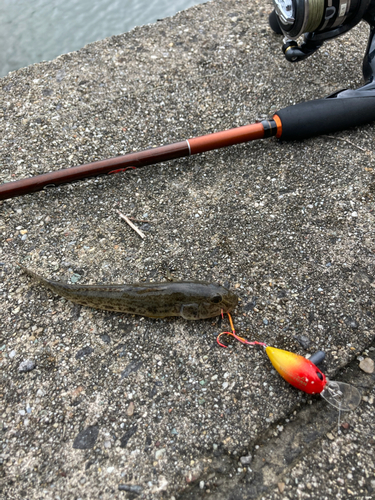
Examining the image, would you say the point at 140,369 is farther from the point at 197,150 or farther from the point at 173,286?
the point at 197,150

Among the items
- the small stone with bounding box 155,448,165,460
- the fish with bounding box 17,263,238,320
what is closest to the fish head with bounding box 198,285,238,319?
the fish with bounding box 17,263,238,320

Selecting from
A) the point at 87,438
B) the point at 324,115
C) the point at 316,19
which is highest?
the point at 316,19

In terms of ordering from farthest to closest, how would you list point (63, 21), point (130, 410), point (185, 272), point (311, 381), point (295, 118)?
1. point (63, 21)
2. point (295, 118)
3. point (185, 272)
4. point (130, 410)
5. point (311, 381)

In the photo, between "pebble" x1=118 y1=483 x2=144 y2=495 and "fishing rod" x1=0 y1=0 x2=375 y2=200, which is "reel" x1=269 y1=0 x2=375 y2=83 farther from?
"pebble" x1=118 y1=483 x2=144 y2=495

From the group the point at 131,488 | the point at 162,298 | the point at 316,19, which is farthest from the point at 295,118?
the point at 131,488

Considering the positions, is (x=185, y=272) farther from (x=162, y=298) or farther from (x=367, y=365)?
(x=367, y=365)
